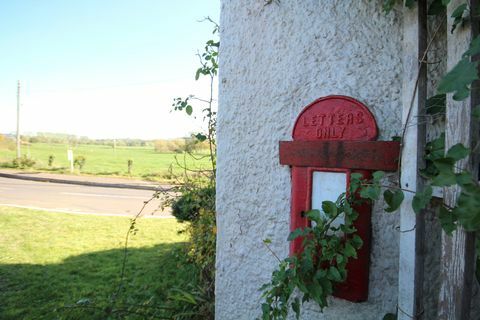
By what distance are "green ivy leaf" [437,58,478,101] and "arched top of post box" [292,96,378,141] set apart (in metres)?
0.52

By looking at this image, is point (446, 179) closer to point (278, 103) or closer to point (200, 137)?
point (278, 103)

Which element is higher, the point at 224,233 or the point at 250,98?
the point at 250,98

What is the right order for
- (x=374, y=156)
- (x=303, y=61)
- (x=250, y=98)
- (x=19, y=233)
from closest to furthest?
(x=374, y=156), (x=303, y=61), (x=250, y=98), (x=19, y=233)

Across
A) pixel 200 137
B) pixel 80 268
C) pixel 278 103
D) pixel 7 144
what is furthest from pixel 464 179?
pixel 7 144

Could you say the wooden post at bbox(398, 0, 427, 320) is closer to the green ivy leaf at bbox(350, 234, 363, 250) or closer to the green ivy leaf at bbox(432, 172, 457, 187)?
the green ivy leaf at bbox(350, 234, 363, 250)

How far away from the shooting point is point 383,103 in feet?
4.34

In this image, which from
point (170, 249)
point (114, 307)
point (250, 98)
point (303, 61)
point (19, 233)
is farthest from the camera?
point (19, 233)

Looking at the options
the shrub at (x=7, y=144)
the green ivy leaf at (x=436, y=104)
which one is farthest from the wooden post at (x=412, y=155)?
the shrub at (x=7, y=144)

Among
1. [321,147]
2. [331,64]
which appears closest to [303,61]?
[331,64]

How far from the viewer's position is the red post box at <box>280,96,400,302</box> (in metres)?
1.27

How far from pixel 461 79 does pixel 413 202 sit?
0.38 m

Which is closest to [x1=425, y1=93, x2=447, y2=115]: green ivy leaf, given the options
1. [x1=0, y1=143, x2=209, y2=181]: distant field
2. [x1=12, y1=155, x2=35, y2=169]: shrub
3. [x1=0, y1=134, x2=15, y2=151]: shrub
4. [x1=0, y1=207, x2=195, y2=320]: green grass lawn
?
[x1=0, y1=207, x2=195, y2=320]: green grass lawn

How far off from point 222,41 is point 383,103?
923mm

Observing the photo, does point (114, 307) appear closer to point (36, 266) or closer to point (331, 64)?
point (36, 266)
